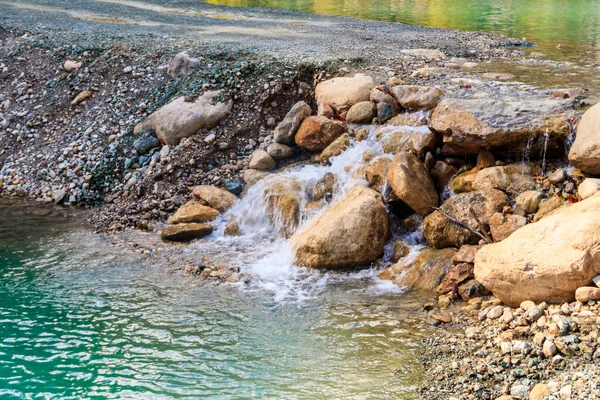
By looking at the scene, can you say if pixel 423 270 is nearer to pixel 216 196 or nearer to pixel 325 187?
pixel 325 187

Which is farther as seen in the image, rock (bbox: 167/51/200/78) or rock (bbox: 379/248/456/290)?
rock (bbox: 167/51/200/78)

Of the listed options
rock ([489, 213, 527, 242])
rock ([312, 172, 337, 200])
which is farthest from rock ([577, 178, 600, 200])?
rock ([312, 172, 337, 200])

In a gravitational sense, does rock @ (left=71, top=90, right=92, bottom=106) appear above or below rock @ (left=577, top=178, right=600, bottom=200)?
above

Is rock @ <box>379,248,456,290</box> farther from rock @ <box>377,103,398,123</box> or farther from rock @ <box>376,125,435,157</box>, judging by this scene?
rock @ <box>377,103,398,123</box>

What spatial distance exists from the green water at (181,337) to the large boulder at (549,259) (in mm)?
1187

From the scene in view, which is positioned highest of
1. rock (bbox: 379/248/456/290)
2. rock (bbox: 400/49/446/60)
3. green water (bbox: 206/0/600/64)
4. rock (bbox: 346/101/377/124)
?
green water (bbox: 206/0/600/64)

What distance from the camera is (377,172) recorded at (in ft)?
32.4

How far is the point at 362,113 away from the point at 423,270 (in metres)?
3.66

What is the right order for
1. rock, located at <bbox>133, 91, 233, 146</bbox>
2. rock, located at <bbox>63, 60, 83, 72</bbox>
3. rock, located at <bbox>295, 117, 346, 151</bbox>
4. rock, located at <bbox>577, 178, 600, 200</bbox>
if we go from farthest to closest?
1. rock, located at <bbox>63, 60, 83, 72</bbox>
2. rock, located at <bbox>133, 91, 233, 146</bbox>
3. rock, located at <bbox>295, 117, 346, 151</bbox>
4. rock, located at <bbox>577, 178, 600, 200</bbox>

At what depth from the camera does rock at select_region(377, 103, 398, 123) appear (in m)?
10.9

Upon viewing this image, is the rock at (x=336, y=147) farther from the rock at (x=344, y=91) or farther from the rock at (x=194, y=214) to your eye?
the rock at (x=194, y=214)

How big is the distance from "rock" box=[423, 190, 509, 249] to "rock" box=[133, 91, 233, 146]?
5260 millimetres

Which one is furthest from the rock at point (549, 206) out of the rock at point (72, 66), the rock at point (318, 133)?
the rock at point (72, 66)

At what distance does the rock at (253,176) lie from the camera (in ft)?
36.4
